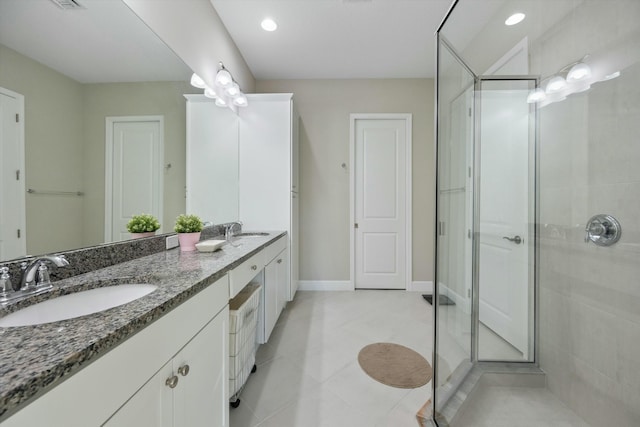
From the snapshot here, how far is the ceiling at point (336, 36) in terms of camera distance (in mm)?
2004

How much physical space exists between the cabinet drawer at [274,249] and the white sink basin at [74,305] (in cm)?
90

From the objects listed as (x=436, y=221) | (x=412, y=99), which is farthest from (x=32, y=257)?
(x=412, y=99)

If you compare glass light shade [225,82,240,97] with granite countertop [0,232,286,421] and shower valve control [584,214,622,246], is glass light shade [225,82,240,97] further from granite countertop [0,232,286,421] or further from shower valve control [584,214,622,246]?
shower valve control [584,214,622,246]

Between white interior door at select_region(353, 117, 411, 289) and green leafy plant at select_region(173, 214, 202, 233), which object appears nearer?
green leafy plant at select_region(173, 214, 202, 233)

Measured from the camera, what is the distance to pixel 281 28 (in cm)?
223

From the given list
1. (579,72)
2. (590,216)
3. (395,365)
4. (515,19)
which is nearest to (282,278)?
(395,365)

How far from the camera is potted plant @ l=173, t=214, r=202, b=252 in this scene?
1.49 meters

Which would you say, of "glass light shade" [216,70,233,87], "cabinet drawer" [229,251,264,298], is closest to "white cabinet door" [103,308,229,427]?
"cabinet drawer" [229,251,264,298]

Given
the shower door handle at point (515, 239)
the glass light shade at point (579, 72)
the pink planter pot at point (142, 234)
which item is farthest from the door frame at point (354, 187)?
the pink planter pot at point (142, 234)

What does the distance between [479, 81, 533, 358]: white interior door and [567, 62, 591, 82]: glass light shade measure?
0.23m

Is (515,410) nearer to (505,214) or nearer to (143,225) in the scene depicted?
(505,214)

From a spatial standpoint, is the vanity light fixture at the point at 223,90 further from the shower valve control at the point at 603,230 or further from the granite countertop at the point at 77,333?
the shower valve control at the point at 603,230

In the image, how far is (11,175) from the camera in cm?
75

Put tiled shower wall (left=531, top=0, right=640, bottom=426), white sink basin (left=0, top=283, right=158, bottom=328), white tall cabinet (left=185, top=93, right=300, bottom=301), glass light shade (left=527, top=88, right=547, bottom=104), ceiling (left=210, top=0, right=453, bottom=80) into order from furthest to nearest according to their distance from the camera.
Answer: white tall cabinet (left=185, top=93, right=300, bottom=301) → ceiling (left=210, top=0, right=453, bottom=80) → glass light shade (left=527, top=88, right=547, bottom=104) → tiled shower wall (left=531, top=0, right=640, bottom=426) → white sink basin (left=0, top=283, right=158, bottom=328)
